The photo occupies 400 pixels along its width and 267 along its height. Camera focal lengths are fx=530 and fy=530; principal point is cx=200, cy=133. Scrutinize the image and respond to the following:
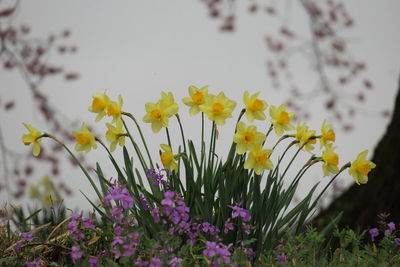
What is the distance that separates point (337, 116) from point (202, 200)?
331 cm

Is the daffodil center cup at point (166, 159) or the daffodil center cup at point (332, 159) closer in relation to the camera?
the daffodil center cup at point (166, 159)

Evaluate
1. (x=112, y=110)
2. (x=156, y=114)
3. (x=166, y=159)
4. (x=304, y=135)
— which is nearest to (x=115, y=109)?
(x=112, y=110)

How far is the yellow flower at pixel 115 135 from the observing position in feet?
9.64

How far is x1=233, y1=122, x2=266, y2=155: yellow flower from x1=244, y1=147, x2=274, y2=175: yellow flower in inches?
1.3

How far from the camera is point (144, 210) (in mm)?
2877

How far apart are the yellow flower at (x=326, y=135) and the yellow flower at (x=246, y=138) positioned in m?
0.49

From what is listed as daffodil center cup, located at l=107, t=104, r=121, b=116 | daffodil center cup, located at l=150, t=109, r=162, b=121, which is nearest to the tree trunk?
daffodil center cup, located at l=150, t=109, r=162, b=121

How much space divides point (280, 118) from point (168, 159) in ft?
2.13

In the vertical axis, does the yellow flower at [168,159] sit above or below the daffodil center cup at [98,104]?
below

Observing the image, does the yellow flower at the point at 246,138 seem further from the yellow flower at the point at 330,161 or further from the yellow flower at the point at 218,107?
the yellow flower at the point at 330,161

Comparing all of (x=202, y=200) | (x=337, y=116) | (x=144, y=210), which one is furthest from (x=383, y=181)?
(x=144, y=210)

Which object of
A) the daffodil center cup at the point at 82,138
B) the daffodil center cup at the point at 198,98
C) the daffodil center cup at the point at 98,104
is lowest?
the daffodil center cup at the point at 82,138

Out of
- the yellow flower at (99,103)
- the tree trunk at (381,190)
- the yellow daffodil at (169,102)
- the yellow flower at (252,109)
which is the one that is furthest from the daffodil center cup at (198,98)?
the tree trunk at (381,190)

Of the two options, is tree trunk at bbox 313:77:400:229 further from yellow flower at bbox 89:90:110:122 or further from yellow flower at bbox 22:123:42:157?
yellow flower at bbox 22:123:42:157
